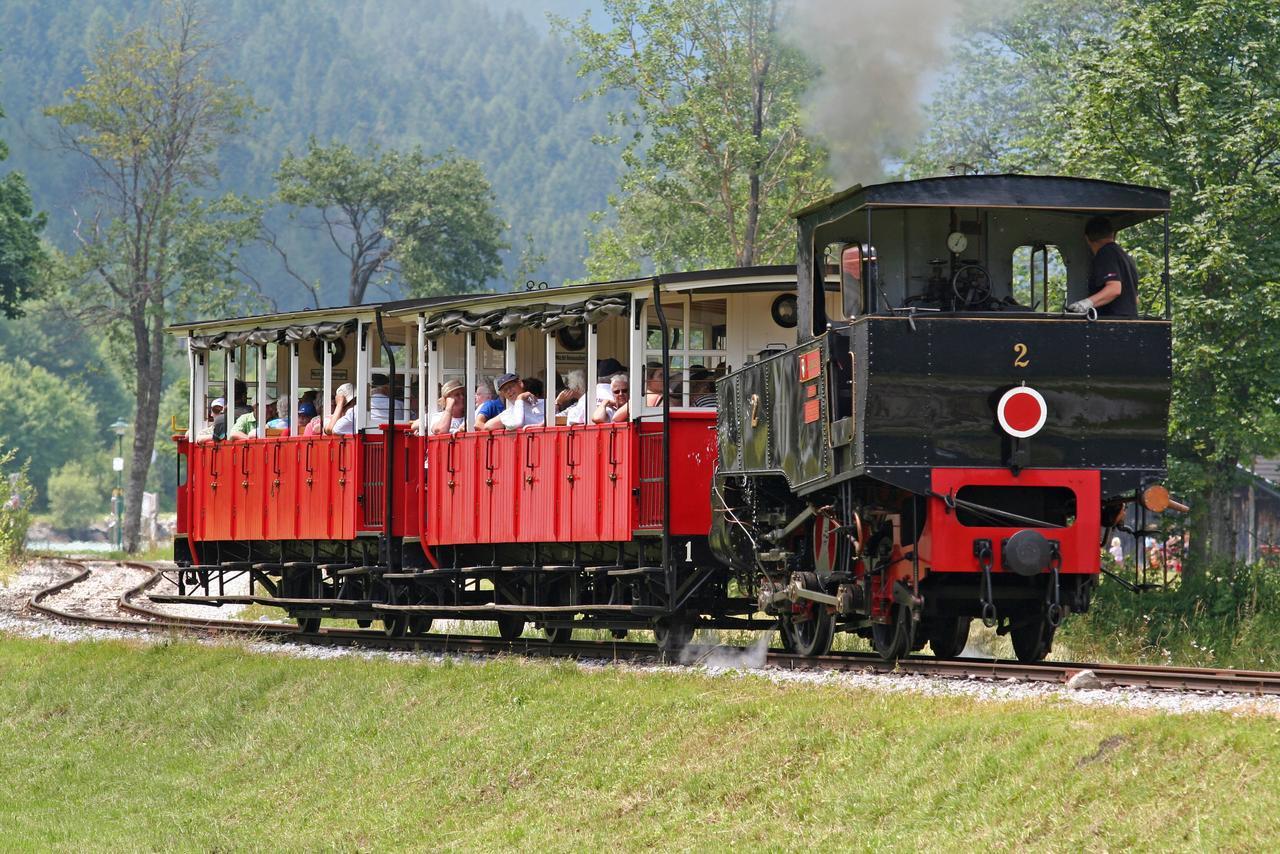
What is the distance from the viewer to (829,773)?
9.99m

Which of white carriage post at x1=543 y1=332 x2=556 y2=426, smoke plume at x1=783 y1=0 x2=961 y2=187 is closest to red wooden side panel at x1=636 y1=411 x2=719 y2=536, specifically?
white carriage post at x1=543 y1=332 x2=556 y2=426

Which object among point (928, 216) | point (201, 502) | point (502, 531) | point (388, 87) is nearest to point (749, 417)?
point (928, 216)

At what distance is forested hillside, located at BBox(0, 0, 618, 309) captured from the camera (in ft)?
527

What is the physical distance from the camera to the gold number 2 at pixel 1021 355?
39.4 ft

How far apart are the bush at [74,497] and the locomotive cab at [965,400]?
95.9m

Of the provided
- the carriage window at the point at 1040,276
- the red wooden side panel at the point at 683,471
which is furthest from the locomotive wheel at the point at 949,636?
the carriage window at the point at 1040,276

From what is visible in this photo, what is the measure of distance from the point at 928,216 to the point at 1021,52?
29.6 m

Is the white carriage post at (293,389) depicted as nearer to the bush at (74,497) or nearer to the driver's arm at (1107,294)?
the driver's arm at (1107,294)

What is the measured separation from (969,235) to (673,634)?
17.6ft

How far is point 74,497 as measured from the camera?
103875mm

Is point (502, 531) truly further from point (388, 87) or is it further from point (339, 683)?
point (388, 87)

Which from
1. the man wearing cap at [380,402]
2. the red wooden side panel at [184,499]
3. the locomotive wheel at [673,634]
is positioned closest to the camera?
the locomotive wheel at [673,634]

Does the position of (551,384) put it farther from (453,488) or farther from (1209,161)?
(1209,161)

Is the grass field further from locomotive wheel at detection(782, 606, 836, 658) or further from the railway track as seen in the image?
locomotive wheel at detection(782, 606, 836, 658)
